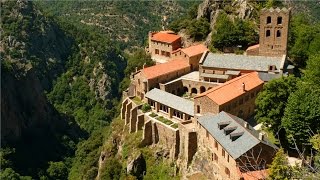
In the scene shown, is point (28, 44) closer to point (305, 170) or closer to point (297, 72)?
point (297, 72)

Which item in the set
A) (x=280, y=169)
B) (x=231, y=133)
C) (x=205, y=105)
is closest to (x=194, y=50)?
(x=205, y=105)

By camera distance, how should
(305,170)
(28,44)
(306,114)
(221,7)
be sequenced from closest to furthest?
(305,170) < (306,114) < (221,7) < (28,44)

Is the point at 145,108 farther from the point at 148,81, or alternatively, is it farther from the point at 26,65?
the point at 26,65

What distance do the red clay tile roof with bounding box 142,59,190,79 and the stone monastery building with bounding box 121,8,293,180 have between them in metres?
0.17

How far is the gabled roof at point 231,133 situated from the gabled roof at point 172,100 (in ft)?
21.5

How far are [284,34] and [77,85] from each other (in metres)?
119

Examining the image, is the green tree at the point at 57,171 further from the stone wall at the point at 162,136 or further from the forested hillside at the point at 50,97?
the stone wall at the point at 162,136

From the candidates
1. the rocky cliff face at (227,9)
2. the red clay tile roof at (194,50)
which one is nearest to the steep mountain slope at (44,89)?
the red clay tile roof at (194,50)

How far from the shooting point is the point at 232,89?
60906 mm

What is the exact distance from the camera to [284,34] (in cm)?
7169

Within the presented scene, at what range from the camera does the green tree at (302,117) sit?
156 ft

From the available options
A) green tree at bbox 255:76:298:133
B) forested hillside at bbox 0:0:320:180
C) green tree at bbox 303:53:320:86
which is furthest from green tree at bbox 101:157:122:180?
green tree at bbox 303:53:320:86

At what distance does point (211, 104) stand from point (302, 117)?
13.3 meters

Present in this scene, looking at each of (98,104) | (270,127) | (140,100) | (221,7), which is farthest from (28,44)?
(270,127)
